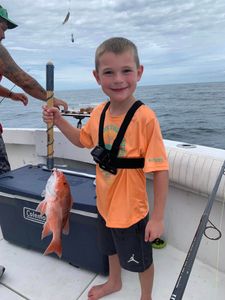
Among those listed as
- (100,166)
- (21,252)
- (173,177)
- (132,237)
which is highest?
(100,166)

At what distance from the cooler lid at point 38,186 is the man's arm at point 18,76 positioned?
66cm

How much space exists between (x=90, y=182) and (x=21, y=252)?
0.92m

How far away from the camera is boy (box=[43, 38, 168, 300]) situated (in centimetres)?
150

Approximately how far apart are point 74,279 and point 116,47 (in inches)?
67.7

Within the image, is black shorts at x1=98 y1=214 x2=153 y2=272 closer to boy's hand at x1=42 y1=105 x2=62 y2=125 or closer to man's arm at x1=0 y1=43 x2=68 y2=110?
boy's hand at x1=42 y1=105 x2=62 y2=125

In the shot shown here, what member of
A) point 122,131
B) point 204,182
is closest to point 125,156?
point 122,131

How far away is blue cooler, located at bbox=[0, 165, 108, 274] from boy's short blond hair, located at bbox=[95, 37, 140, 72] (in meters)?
1.01

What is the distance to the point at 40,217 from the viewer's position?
226 centimetres

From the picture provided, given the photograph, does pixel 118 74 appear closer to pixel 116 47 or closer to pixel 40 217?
pixel 116 47

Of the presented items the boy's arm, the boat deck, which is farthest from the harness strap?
the boat deck

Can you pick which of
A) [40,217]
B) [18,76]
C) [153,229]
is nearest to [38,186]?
[40,217]

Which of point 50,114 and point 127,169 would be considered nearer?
point 127,169

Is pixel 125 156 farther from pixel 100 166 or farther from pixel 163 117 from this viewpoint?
pixel 163 117

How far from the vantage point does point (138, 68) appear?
61.1 inches
